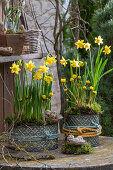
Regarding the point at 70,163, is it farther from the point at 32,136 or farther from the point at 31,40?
the point at 31,40

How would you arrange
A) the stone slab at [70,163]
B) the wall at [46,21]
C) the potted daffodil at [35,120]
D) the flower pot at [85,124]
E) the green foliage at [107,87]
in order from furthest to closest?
1. the wall at [46,21]
2. the green foliage at [107,87]
3. the flower pot at [85,124]
4. the potted daffodil at [35,120]
5. the stone slab at [70,163]

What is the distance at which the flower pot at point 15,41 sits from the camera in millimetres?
1502

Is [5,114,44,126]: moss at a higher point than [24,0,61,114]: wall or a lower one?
lower

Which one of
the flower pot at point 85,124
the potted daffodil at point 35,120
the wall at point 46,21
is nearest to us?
the potted daffodil at point 35,120

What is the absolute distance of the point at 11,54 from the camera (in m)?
1.48

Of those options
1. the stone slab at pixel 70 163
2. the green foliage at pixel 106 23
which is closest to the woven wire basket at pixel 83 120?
the stone slab at pixel 70 163

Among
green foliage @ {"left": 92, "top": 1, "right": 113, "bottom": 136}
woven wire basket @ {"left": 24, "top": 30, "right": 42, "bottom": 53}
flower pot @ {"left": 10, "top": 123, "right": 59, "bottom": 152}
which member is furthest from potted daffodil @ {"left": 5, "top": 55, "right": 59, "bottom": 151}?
green foliage @ {"left": 92, "top": 1, "right": 113, "bottom": 136}

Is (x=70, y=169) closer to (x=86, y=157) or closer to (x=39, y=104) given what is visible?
(x=86, y=157)

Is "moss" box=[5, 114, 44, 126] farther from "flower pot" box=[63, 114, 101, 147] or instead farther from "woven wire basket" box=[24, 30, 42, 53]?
"woven wire basket" box=[24, 30, 42, 53]

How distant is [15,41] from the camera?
4.95 feet

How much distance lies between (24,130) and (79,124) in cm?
30

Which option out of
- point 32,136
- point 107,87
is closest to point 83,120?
point 32,136

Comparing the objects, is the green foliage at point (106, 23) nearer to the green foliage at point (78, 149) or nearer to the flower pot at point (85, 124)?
the flower pot at point (85, 124)

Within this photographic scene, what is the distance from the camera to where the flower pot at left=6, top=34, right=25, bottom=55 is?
1502 millimetres
